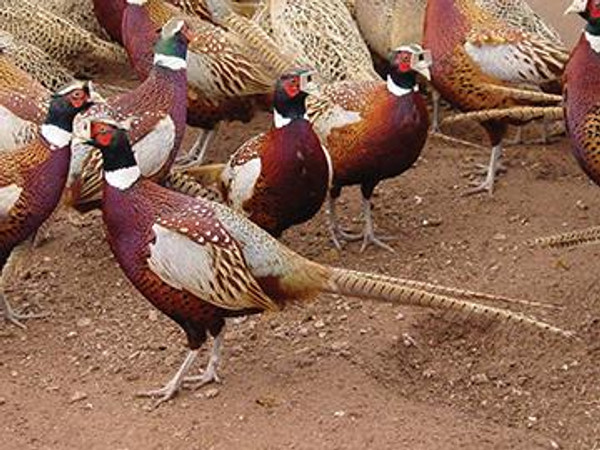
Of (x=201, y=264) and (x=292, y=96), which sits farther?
(x=292, y=96)

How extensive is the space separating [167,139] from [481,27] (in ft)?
5.21

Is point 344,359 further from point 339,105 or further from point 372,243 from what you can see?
point 339,105

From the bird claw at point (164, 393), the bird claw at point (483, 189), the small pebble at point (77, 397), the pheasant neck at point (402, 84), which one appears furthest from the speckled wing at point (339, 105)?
the small pebble at point (77, 397)

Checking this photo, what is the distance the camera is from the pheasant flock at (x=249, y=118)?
170 inches

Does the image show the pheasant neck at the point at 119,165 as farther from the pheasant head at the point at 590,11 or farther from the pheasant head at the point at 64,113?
the pheasant head at the point at 590,11

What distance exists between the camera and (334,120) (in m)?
5.43

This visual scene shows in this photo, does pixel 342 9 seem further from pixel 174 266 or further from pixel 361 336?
pixel 174 266

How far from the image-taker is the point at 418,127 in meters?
5.40

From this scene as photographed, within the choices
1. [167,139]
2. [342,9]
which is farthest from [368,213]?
[342,9]

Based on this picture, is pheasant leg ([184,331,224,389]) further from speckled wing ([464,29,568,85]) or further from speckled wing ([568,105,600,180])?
speckled wing ([464,29,568,85])

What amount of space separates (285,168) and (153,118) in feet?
2.12

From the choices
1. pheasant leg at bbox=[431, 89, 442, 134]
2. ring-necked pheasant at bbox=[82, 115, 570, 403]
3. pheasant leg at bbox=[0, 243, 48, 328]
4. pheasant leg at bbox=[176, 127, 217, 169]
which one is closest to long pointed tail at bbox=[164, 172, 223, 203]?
pheasant leg at bbox=[0, 243, 48, 328]

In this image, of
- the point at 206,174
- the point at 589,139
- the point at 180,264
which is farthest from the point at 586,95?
the point at 180,264

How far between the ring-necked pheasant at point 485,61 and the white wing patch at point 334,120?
0.67 m
